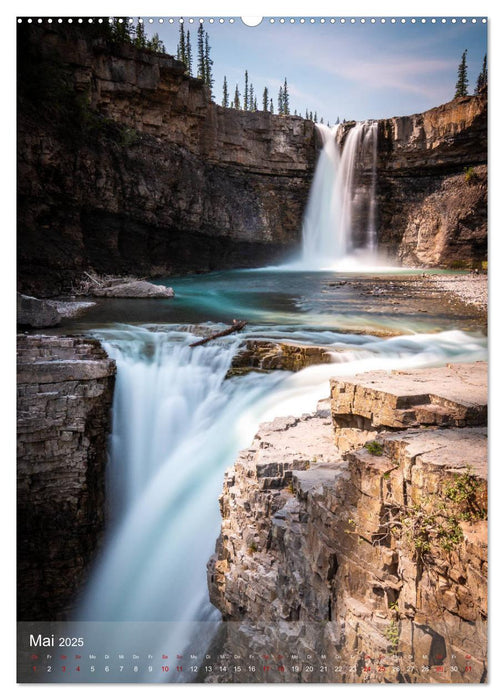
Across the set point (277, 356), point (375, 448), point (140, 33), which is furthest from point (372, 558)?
point (140, 33)

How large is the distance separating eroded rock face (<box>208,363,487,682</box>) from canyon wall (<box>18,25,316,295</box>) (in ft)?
12.4

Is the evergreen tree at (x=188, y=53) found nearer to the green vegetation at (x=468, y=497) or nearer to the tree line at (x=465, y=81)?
the tree line at (x=465, y=81)

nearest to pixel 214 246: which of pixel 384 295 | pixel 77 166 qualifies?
pixel 77 166

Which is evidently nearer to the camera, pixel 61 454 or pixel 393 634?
pixel 393 634

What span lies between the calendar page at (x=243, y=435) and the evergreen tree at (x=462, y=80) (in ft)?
0.04

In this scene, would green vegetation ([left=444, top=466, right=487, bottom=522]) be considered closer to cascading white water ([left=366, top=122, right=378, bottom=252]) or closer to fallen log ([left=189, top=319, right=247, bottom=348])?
fallen log ([left=189, top=319, right=247, bottom=348])

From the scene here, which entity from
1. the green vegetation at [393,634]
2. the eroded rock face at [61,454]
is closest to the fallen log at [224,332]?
the eroded rock face at [61,454]

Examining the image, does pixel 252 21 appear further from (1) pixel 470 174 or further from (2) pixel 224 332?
(1) pixel 470 174

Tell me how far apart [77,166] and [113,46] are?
3899 mm

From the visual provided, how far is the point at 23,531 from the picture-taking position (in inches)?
157

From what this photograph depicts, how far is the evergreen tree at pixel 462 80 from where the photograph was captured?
105 inches

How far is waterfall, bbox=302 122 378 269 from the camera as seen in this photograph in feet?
36.2

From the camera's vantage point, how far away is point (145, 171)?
1115 cm

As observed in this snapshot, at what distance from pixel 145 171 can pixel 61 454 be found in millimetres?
8697
